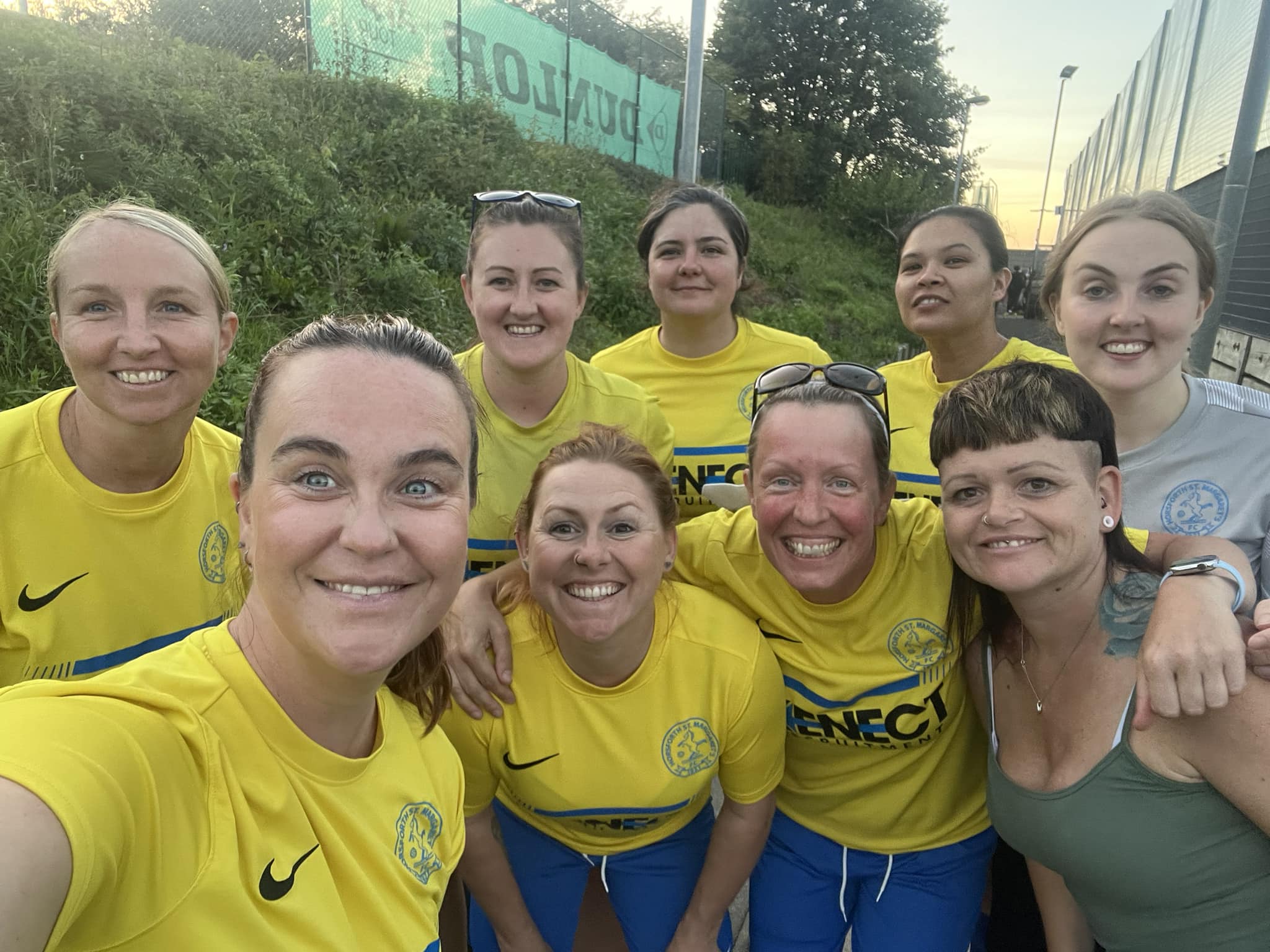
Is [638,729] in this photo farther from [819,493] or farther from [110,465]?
[110,465]

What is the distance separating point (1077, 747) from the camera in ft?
7.18

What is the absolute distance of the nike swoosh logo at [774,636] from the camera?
268cm

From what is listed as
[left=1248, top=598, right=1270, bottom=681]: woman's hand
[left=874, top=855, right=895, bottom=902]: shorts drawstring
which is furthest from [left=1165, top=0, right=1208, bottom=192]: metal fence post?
[left=874, top=855, right=895, bottom=902]: shorts drawstring

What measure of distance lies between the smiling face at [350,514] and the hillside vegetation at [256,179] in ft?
11.0

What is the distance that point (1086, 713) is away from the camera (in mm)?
2199

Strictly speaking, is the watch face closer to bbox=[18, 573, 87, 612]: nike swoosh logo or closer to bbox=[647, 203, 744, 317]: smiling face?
bbox=[647, 203, 744, 317]: smiling face

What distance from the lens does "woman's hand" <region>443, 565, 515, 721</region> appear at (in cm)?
244

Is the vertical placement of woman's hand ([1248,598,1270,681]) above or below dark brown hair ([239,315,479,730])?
below

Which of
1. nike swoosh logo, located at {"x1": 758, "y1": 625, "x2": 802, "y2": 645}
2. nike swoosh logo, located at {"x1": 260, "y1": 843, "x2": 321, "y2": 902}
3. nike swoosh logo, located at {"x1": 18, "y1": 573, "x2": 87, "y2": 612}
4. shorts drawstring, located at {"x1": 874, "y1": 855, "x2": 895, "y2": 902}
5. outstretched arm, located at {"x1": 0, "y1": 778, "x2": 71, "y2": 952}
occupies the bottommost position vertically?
shorts drawstring, located at {"x1": 874, "y1": 855, "x2": 895, "y2": 902}

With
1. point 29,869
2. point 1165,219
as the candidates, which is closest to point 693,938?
point 29,869

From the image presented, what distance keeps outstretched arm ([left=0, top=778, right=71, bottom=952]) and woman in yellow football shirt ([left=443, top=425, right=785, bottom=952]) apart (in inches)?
57.2

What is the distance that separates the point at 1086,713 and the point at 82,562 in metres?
2.79

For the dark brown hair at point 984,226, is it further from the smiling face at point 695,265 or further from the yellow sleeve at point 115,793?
the yellow sleeve at point 115,793

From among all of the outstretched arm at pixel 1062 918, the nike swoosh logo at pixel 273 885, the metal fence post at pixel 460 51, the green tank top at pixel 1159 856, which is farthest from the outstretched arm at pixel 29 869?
the metal fence post at pixel 460 51
